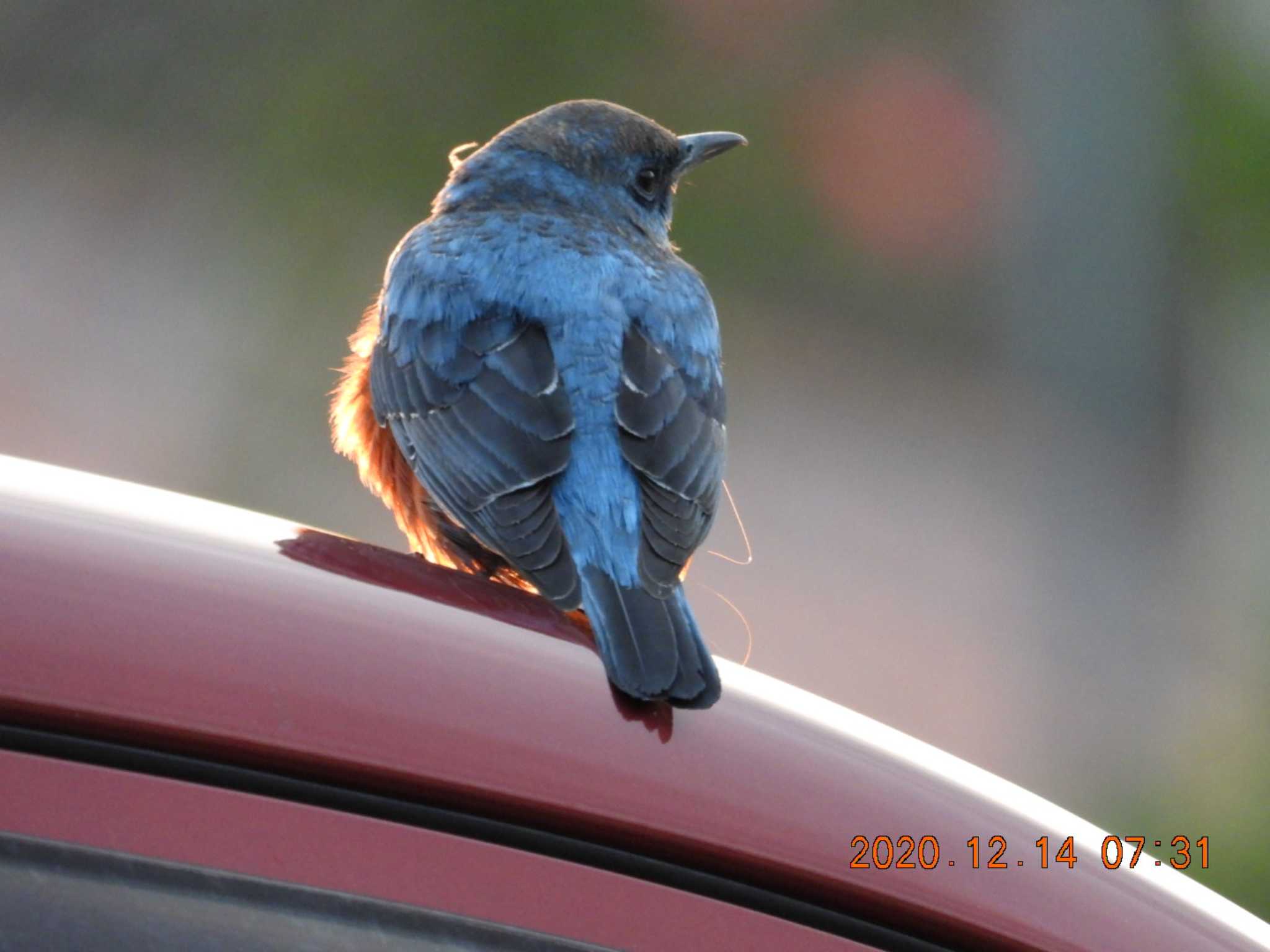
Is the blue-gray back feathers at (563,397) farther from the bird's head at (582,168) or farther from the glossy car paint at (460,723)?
the glossy car paint at (460,723)

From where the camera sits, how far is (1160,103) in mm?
10484

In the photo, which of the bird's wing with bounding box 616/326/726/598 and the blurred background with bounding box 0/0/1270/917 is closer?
the bird's wing with bounding box 616/326/726/598

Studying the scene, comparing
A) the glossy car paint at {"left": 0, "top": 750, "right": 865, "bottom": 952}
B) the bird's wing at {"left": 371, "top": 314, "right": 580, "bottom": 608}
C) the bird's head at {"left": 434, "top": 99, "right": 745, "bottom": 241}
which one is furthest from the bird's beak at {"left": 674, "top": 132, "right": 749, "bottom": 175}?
the glossy car paint at {"left": 0, "top": 750, "right": 865, "bottom": 952}

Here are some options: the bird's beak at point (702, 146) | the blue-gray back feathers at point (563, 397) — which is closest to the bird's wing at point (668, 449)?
the blue-gray back feathers at point (563, 397)

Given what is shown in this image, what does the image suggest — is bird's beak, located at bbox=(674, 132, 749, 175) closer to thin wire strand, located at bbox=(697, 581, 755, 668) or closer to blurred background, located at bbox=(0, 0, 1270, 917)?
thin wire strand, located at bbox=(697, 581, 755, 668)

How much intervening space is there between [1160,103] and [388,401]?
847 centimetres

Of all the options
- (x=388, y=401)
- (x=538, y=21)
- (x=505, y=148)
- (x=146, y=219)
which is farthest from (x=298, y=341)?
(x=388, y=401)

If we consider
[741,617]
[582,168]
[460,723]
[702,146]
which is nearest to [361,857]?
[460,723]

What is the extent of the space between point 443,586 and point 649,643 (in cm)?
22

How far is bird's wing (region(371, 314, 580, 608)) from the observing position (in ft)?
8.68

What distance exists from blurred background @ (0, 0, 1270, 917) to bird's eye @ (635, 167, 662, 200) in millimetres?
4663

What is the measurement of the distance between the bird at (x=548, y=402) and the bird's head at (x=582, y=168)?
1 centimetres

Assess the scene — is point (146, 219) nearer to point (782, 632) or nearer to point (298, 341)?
point (298, 341)
